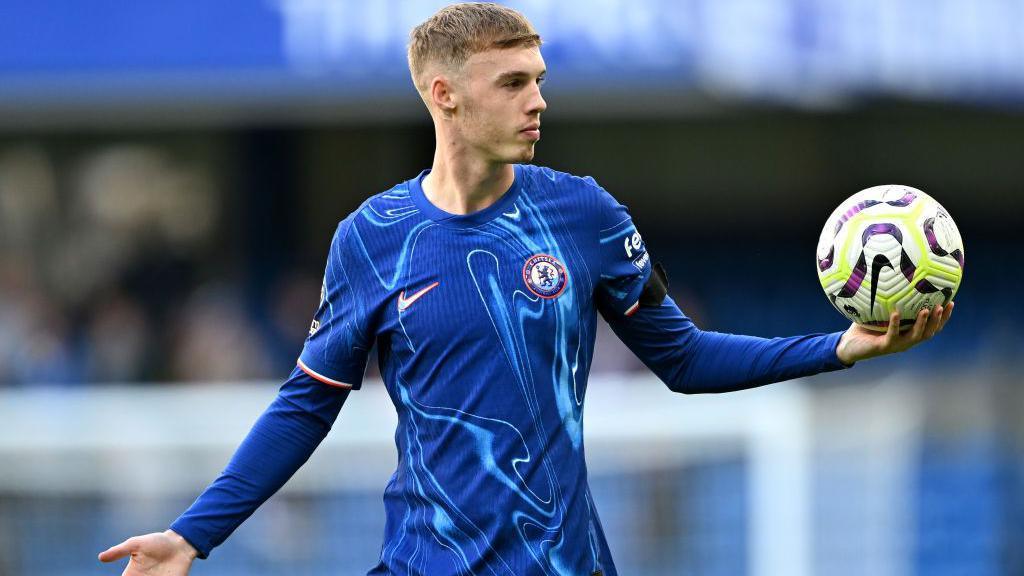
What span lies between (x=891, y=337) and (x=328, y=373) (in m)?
1.37

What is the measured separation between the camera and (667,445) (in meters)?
8.59

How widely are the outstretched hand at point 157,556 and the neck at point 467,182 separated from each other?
105 cm

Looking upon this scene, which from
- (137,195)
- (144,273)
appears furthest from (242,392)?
(137,195)

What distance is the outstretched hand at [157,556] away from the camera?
12.7 feet

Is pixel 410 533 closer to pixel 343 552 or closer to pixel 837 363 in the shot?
pixel 837 363

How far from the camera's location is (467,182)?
3.92m

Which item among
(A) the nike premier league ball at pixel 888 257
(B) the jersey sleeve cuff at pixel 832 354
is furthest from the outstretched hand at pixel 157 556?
(A) the nike premier league ball at pixel 888 257

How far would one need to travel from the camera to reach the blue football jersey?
3.80 meters

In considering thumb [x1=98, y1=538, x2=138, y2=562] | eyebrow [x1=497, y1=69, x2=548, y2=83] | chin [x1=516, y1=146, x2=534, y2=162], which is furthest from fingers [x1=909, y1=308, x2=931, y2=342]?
thumb [x1=98, y1=538, x2=138, y2=562]

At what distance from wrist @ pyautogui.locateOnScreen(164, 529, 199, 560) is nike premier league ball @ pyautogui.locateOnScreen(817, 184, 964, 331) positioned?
1.71m

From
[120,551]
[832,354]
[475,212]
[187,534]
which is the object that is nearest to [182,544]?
[187,534]

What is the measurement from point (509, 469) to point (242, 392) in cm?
548

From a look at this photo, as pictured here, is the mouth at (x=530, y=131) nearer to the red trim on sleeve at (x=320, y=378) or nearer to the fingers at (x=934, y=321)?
the red trim on sleeve at (x=320, y=378)

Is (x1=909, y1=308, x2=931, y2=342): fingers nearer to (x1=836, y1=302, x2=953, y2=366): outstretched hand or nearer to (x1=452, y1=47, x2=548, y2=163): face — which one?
(x1=836, y1=302, x2=953, y2=366): outstretched hand
